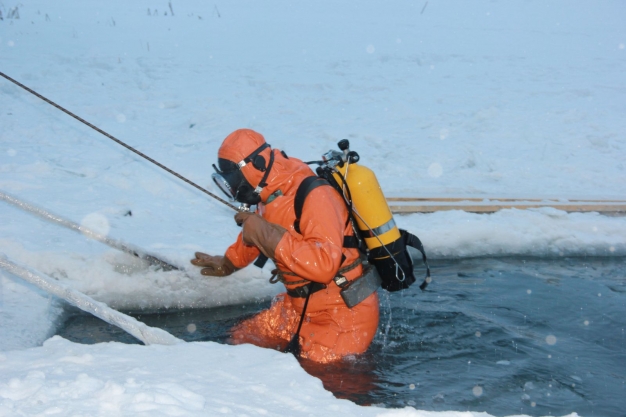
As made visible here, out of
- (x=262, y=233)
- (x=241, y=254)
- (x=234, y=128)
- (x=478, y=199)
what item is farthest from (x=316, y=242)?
(x=234, y=128)

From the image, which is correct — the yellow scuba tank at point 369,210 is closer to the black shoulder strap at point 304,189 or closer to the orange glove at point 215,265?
the black shoulder strap at point 304,189

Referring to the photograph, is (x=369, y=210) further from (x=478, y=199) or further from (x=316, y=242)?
(x=478, y=199)

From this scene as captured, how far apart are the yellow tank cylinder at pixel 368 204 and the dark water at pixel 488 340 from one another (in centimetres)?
90

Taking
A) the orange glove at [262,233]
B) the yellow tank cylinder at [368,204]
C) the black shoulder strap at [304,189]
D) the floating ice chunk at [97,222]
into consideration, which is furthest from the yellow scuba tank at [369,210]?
the floating ice chunk at [97,222]

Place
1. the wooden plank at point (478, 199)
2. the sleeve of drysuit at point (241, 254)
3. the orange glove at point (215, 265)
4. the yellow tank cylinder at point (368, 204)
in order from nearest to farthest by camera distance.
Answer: the yellow tank cylinder at point (368, 204) → the sleeve of drysuit at point (241, 254) → the orange glove at point (215, 265) → the wooden plank at point (478, 199)

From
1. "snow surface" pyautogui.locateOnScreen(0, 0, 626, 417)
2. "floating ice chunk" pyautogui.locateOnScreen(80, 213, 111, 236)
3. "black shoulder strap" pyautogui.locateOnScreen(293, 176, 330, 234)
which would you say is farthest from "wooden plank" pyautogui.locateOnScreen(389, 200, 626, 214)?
"black shoulder strap" pyautogui.locateOnScreen(293, 176, 330, 234)

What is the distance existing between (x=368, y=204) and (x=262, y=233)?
2.48 ft

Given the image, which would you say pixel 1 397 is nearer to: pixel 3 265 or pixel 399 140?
pixel 3 265

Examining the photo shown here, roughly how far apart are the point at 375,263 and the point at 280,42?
10391 mm

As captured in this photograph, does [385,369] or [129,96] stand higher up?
[129,96]

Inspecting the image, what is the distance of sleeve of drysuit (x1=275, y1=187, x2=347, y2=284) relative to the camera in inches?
144

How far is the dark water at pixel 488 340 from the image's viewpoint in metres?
3.96

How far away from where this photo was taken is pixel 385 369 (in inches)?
168

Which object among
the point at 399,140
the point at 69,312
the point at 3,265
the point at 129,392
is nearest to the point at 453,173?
the point at 399,140
